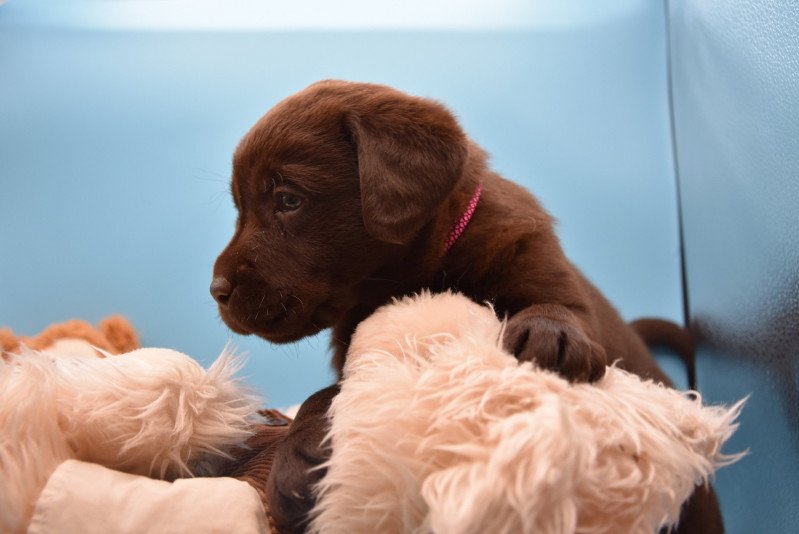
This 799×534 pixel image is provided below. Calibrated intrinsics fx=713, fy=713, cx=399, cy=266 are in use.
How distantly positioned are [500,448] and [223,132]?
1.82 meters

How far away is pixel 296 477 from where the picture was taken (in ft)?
2.76

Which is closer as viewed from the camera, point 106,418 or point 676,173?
point 106,418

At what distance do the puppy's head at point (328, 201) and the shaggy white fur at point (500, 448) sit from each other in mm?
250

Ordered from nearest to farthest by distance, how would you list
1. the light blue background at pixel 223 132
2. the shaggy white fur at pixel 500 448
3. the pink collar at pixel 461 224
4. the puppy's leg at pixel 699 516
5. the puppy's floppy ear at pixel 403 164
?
→ the shaggy white fur at pixel 500 448
the puppy's floppy ear at pixel 403 164
the pink collar at pixel 461 224
the puppy's leg at pixel 699 516
the light blue background at pixel 223 132

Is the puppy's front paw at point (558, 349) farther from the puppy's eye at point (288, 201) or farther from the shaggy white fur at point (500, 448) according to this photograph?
the puppy's eye at point (288, 201)

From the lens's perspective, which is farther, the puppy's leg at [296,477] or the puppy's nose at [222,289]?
the puppy's nose at [222,289]

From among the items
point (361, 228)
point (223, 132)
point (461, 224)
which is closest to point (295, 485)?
point (361, 228)

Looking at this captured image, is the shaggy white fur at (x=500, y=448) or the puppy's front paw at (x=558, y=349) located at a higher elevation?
the puppy's front paw at (x=558, y=349)

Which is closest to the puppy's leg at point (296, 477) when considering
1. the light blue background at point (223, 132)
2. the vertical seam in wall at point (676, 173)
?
the light blue background at point (223, 132)

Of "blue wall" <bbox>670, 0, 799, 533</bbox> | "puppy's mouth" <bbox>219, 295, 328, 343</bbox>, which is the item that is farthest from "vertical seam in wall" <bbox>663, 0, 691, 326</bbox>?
"puppy's mouth" <bbox>219, 295, 328, 343</bbox>

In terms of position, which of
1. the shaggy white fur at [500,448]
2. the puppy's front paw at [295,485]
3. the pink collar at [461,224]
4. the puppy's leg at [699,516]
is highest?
the pink collar at [461,224]

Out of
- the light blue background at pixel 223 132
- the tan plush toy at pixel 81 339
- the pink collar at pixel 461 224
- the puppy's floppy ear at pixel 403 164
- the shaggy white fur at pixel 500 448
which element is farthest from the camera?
the light blue background at pixel 223 132

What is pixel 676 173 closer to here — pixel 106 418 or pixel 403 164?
pixel 403 164

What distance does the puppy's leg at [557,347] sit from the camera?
32.3 inches
